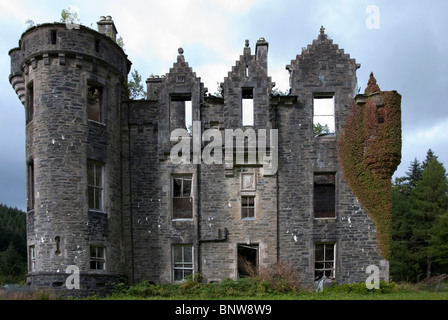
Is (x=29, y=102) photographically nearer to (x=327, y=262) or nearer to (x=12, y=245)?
(x=327, y=262)

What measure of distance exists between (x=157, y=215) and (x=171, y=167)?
2.19m

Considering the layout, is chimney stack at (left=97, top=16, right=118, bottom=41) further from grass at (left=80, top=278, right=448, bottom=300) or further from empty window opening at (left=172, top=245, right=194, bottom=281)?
grass at (left=80, top=278, right=448, bottom=300)

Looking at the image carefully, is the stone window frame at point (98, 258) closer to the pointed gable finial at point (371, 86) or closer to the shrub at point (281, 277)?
the shrub at point (281, 277)

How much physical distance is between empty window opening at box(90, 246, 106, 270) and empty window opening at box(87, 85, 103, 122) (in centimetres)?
528

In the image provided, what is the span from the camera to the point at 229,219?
18.9m

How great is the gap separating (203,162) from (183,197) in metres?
1.78

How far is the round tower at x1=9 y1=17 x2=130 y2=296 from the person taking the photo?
16.2m

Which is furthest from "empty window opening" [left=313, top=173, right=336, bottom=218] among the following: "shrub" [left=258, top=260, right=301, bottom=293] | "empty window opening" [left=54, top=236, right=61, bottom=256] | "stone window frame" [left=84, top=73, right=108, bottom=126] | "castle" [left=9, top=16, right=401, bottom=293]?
"empty window opening" [left=54, top=236, right=61, bottom=256]

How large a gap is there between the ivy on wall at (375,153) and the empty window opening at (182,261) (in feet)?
25.3

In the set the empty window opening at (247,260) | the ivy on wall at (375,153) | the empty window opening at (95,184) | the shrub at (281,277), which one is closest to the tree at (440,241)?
the ivy on wall at (375,153)

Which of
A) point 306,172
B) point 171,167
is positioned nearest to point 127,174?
point 171,167

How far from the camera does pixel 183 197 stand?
19.2 meters
